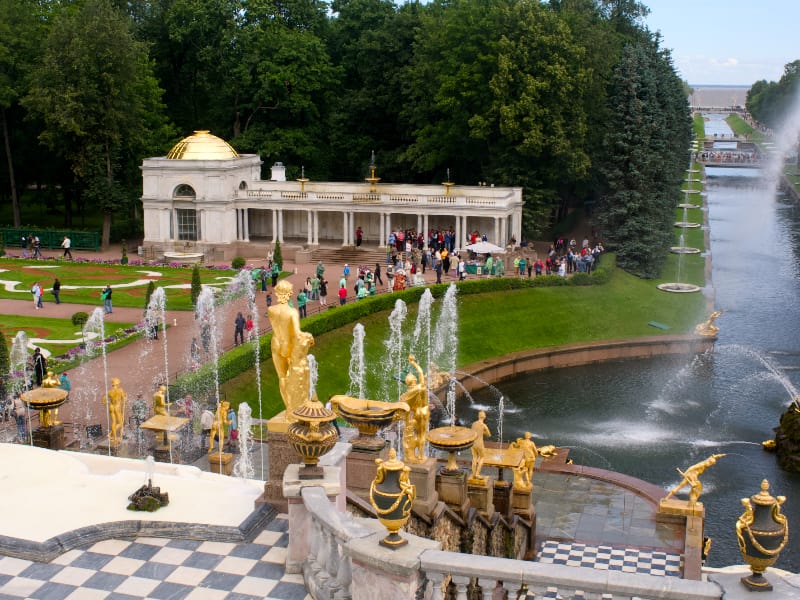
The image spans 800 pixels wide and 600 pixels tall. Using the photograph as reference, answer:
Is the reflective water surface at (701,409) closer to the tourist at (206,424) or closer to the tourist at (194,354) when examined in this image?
the tourist at (194,354)

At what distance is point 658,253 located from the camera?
213ft

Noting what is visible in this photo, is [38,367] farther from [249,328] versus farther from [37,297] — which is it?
[37,297]

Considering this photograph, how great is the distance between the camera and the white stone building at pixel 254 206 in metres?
63.6

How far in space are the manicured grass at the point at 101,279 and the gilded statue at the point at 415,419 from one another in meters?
Result: 31.3

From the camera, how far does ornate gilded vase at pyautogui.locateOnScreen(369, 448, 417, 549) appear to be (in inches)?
465

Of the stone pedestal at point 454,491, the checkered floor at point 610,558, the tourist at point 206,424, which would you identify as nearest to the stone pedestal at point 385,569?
the stone pedestal at point 454,491

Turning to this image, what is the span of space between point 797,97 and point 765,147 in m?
14.2

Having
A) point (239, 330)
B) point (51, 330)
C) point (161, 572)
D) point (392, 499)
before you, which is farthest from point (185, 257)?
point (392, 499)

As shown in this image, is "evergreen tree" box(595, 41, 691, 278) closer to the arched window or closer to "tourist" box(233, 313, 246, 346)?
the arched window

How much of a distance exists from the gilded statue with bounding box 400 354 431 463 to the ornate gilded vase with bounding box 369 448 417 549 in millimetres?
6494

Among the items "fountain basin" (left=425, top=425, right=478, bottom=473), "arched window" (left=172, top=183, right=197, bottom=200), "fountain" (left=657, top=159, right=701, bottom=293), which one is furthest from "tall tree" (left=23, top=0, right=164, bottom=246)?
"fountain basin" (left=425, top=425, right=478, bottom=473)

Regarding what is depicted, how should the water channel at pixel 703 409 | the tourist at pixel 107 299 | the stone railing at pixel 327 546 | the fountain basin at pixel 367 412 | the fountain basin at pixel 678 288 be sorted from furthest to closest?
the fountain basin at pixel 678 288 < the tourist at pixel 107 299 < the water channel at pixel 703 409 < the fountain basin at pixel 367 412 < the stone railing at pixel 327 546

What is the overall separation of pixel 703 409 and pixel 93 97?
39433 mm

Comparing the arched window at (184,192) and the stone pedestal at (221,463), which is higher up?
the arched window at (184,192)
